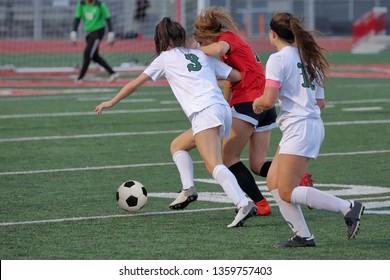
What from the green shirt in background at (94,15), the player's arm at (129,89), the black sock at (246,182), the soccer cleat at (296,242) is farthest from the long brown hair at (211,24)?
the green shirt in background at (94,15)

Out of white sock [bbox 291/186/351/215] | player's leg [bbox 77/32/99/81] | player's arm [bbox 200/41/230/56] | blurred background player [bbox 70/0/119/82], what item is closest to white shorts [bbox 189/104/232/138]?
player's arm [bbox 200/41/230/56]

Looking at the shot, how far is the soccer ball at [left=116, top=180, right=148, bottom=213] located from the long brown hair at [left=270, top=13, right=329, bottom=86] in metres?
2.25

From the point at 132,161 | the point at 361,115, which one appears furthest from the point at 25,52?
the point at 132,161

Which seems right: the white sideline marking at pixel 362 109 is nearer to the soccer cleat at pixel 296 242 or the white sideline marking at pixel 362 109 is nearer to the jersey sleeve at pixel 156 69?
the jersey sleeve at pixel 156 69

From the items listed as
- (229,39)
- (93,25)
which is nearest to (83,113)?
(93,25)

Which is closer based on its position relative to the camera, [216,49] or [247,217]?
[247,217]

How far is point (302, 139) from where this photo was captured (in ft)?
26.3

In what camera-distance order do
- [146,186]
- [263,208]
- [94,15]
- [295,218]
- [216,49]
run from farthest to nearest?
[94,15]
[146,186]
[263,208]
[216,49]
[295,218]

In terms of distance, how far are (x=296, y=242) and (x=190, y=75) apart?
1875 mm

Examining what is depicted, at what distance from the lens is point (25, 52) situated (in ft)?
124

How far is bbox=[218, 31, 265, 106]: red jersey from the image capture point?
32.1 ft

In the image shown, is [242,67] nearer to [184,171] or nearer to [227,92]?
[227,92]

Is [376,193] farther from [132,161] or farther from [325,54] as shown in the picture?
[132,161]

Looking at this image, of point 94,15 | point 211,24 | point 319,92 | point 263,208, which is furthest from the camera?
point 94,15
